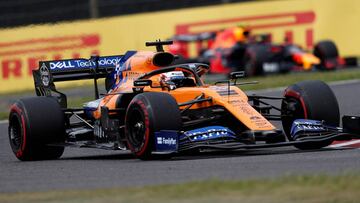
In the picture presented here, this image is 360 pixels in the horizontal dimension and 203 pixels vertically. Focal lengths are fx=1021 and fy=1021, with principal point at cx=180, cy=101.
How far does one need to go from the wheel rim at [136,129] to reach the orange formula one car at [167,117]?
1 cm

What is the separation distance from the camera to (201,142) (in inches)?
413

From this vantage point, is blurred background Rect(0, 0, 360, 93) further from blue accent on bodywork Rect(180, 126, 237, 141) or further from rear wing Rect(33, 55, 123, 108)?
blue accent on bodywork Rect(180, 126, 237, 141)

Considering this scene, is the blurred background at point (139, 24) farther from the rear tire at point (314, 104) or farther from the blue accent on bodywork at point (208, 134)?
the blue accent on bodywork at point (208, 134)

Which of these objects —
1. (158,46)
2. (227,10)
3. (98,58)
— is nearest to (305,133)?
(158,46)

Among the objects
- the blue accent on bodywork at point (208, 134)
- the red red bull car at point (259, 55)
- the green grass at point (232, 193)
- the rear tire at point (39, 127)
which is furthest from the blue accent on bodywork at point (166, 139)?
the red red bull car at point (259, 55)

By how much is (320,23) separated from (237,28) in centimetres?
272

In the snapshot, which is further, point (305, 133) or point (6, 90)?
point (6, 90)

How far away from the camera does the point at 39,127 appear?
38.7ft

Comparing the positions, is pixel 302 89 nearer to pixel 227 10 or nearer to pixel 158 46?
pixel 158 46

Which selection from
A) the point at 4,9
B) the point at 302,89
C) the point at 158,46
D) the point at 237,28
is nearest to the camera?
the point at 302,89

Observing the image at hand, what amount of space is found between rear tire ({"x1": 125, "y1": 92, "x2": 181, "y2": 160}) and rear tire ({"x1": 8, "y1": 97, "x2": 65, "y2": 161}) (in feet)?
4.53

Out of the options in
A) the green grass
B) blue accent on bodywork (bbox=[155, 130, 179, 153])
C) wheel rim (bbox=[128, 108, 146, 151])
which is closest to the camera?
the green grass

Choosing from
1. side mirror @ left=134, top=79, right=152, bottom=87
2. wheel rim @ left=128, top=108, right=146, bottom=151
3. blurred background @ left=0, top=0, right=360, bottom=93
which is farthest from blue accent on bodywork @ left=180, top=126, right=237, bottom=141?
blurred background @ left=0, top=0, right=360, bottom=93

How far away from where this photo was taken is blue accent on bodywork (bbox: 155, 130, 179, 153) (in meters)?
10.3
